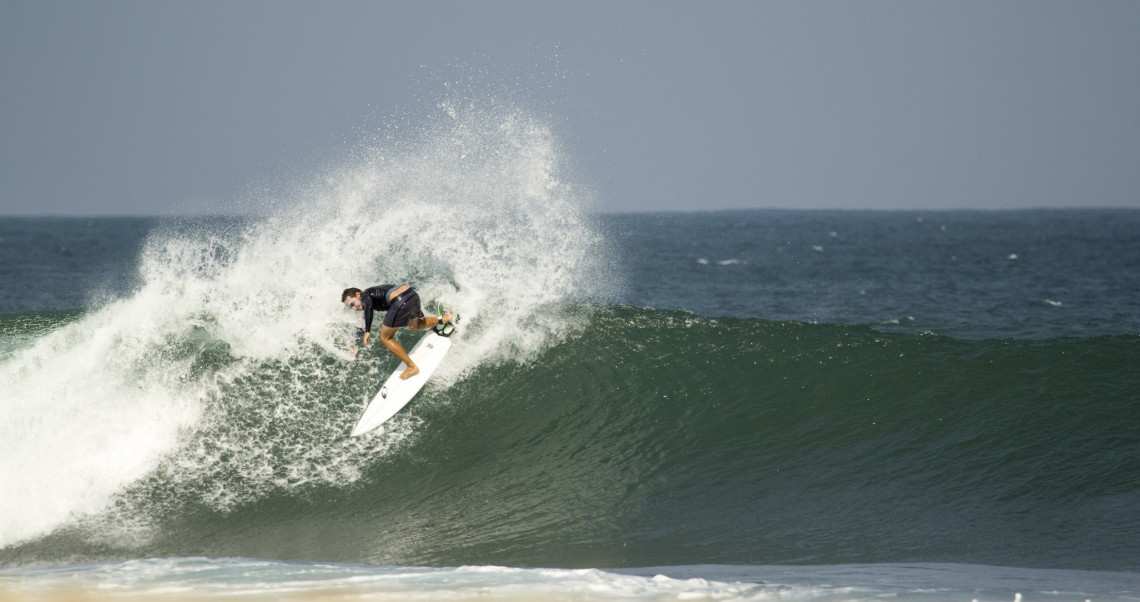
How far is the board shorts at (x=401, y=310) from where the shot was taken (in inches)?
358

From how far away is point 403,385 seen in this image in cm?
958

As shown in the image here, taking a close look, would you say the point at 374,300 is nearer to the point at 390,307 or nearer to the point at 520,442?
the point at 390,307

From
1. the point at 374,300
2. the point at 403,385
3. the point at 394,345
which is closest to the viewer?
the point at 374,300

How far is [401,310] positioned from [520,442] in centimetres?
184

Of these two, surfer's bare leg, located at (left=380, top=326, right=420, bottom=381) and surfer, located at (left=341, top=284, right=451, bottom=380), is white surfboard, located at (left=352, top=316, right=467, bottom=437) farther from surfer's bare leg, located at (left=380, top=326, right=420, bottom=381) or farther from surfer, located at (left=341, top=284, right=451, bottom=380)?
surfer, located at (left=341, top=284, right=451, bottom=380)

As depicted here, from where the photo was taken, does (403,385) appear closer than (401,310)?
No

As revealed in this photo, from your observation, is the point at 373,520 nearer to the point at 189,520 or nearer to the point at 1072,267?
the point at 189,520

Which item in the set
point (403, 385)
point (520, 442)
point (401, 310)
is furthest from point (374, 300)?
point (520, 442)

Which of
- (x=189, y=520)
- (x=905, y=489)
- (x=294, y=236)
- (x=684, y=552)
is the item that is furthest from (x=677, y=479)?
(x=294, y=236)

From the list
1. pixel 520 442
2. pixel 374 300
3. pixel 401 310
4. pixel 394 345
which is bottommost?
pixel 520 442

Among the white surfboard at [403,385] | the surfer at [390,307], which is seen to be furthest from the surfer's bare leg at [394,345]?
the white surfboard at [403,385]

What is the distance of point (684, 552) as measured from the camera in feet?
24.2

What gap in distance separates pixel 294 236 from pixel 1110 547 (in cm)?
906

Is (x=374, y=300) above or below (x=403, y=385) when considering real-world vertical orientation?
above
